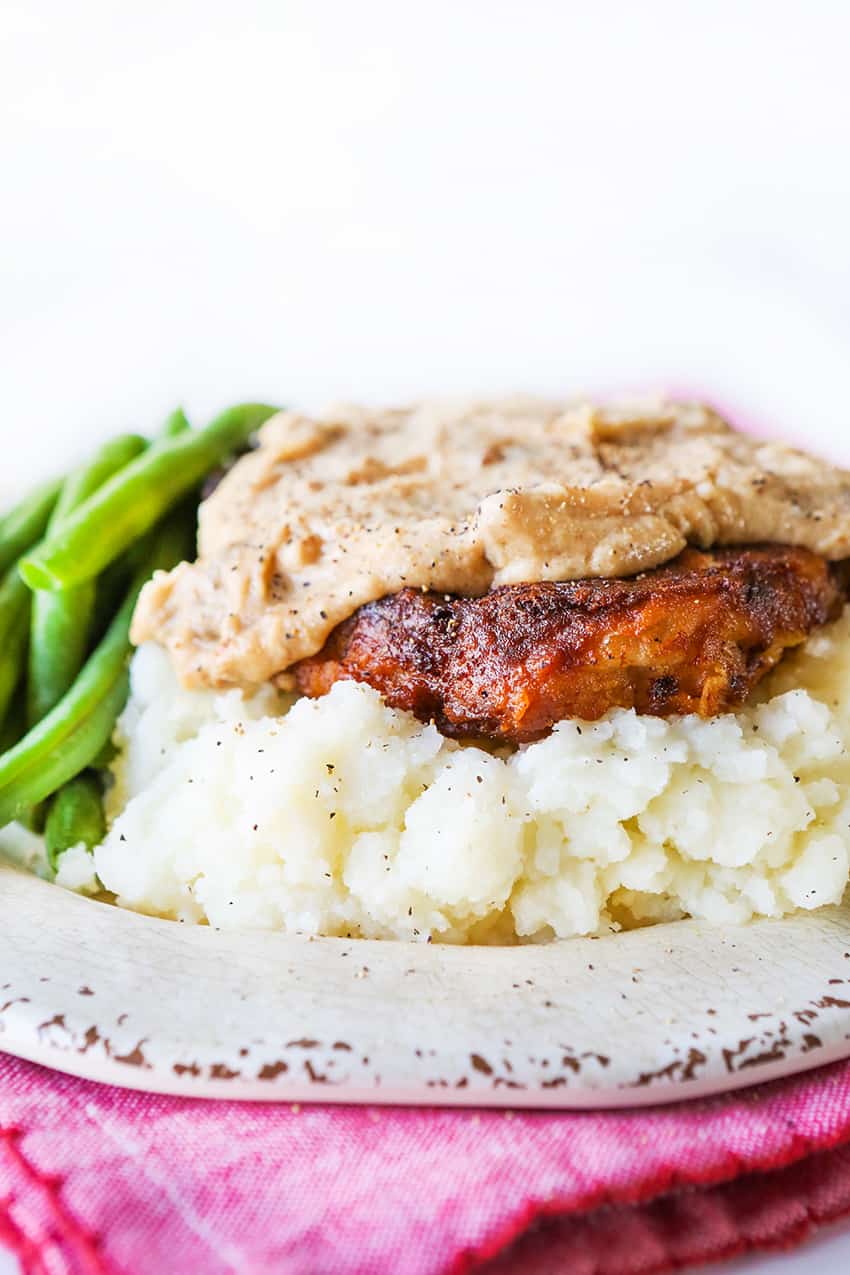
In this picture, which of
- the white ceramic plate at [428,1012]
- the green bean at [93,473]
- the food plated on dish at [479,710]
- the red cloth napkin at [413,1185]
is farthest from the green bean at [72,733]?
the red cloth napkin at [413,1185]

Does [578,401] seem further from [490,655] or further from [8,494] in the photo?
[8,494]

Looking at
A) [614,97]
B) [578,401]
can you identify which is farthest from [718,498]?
[614,97]

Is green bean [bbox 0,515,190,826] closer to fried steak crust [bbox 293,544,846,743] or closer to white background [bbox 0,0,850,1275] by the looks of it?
fried steak crust [bbox 293,544,846,743]

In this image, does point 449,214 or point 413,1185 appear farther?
point 449,214

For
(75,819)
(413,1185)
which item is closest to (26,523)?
(75,819)

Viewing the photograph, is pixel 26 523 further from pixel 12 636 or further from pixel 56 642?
pixel 56 642

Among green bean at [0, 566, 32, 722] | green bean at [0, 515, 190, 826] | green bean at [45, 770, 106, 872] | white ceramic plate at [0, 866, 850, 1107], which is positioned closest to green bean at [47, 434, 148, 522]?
green bean at [0, 566, 32, 722]
